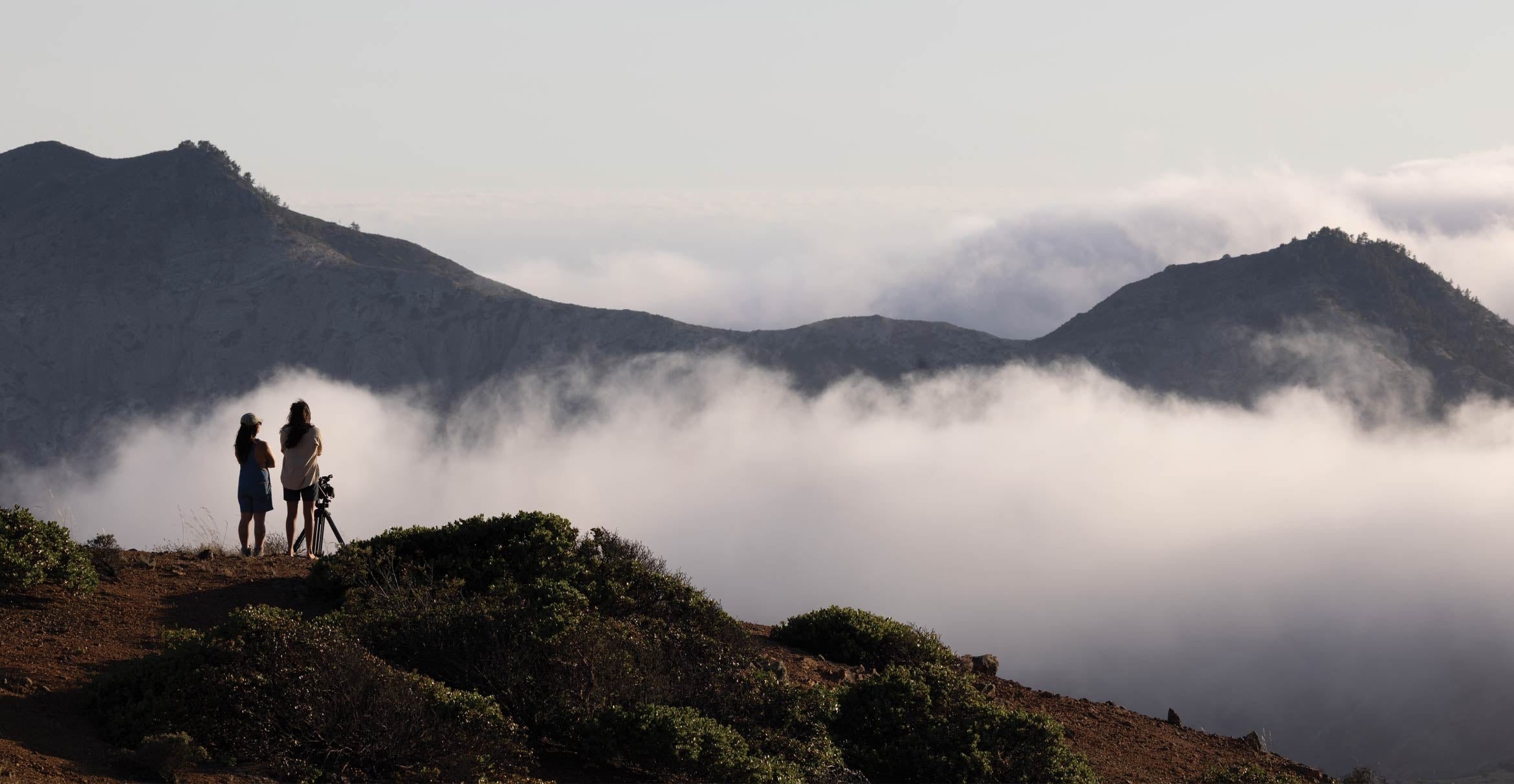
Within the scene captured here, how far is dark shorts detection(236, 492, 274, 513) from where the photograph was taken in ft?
48.4

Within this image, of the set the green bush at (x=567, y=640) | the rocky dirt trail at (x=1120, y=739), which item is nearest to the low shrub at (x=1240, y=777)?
the rocky dirt trail at (x=1120, y=739)

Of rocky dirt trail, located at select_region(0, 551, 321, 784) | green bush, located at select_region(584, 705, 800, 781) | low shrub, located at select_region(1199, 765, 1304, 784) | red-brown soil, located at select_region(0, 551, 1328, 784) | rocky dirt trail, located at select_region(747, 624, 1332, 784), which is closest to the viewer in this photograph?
rocky dirt trail, located at select_region(0, 551, 321, 784)

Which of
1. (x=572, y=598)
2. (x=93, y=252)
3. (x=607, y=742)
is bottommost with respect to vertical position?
(x=607, y=742)

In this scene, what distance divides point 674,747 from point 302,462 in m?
6.87

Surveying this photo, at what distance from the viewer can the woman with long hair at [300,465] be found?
14602 millimetres

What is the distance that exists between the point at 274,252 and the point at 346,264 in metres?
10.1

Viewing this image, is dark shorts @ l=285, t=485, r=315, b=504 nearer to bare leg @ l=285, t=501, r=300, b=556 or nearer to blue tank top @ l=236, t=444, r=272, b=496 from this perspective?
bare leg @ l=285, t=501, r=300, b=556

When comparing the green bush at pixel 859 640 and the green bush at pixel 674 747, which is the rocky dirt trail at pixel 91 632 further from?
the green bush at pixel 859 640

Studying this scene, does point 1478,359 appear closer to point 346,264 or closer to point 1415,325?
point 1415,325

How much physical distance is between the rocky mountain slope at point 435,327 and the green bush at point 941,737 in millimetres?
175825

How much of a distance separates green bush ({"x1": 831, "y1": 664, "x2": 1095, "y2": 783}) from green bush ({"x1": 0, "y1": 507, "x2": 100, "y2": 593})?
6392 mm

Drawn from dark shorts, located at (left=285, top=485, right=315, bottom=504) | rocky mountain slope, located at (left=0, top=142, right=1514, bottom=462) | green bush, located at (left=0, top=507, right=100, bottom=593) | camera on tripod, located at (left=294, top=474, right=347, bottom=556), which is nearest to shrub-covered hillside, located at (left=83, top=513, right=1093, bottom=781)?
dark shorts, located at (left=285, top=485, right=315, bottom=504)

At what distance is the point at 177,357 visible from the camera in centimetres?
18262

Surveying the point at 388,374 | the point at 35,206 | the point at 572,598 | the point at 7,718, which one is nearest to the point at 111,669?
the point at 7,718
